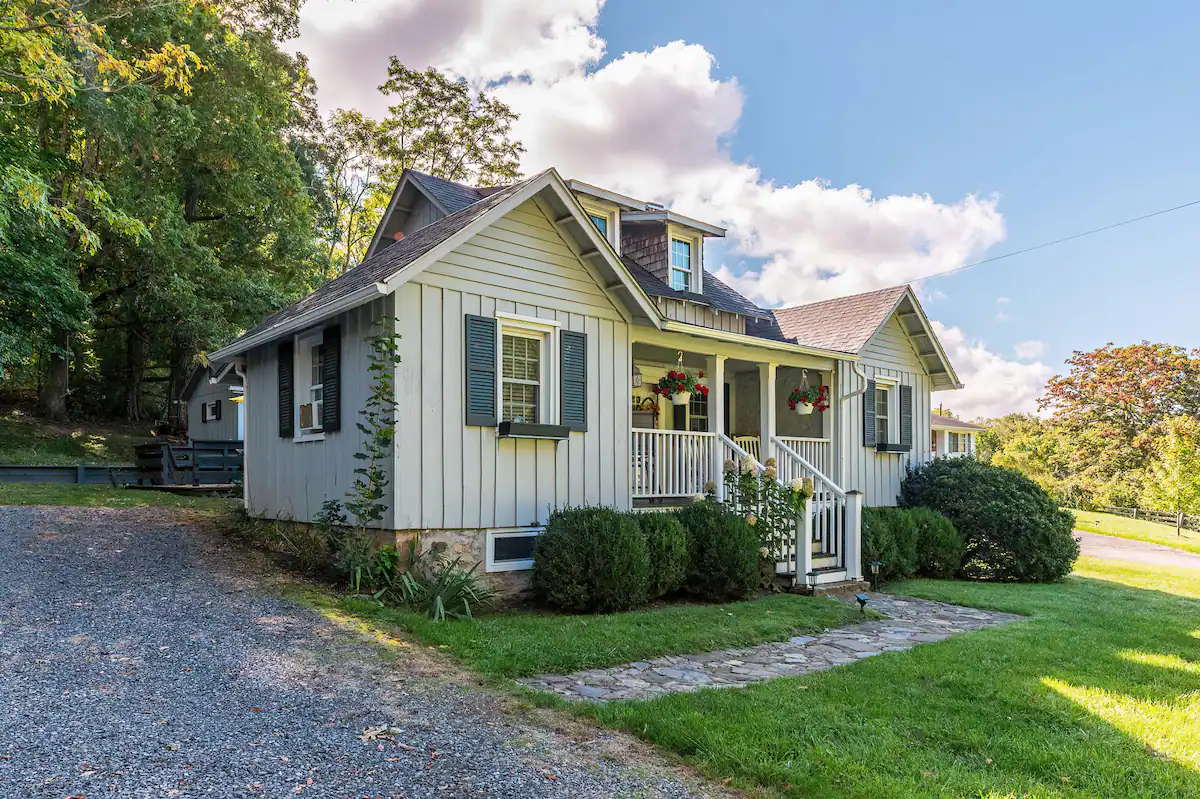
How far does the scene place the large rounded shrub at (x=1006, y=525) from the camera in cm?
1259

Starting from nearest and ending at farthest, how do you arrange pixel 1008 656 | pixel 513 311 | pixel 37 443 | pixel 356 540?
1. pixel 1008 656
2. pixel 356 540
3. pixel 513 311
4. pixel 37 443

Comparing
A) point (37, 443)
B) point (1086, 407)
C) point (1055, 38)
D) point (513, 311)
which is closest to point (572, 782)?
point (513, 311)

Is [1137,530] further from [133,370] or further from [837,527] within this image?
[133,370]

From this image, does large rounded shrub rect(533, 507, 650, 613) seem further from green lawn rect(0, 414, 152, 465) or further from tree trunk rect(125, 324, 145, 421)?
tree trunk rect(125, 324, 145, 421)

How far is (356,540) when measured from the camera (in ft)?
26.1

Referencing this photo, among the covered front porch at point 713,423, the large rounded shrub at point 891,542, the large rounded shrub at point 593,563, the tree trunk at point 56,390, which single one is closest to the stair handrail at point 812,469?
the covered front porch at point 713,423

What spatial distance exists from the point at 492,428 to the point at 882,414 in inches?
354

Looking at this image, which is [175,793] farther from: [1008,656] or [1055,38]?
[1055,38]

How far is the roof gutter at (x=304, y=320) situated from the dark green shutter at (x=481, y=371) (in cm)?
123

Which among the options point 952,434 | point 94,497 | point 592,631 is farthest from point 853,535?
point 952,434

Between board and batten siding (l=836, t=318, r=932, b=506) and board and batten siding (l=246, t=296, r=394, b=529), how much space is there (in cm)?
837

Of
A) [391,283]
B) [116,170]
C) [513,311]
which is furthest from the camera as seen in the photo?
[116,170]

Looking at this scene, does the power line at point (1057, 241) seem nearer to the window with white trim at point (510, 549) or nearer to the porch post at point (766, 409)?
the porch post at point (766, 409)

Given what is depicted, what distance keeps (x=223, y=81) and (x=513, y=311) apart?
52.5 ft
